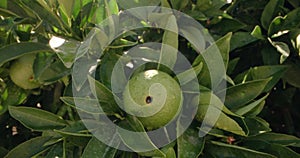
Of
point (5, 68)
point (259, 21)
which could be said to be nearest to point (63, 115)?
point (5, 68)

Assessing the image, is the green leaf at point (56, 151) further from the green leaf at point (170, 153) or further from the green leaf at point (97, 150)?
the green leaf at point (170, 153)

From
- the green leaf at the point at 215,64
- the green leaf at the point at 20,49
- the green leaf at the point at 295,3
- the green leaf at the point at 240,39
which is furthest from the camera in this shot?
the green leaf at the point at 295,3

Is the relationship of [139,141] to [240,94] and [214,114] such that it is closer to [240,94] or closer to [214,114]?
[214,114]

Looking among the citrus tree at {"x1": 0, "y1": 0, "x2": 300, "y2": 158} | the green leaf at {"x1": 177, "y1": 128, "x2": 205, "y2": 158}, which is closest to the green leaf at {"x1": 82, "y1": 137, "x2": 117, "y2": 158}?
the citrus tree at {"x1": 0, "y1": 0, "x2": 300, "y2": 158}

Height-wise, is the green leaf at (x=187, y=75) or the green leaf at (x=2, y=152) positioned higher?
the green leaf at (x=187, y=75)

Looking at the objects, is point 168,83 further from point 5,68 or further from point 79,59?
point 5,68

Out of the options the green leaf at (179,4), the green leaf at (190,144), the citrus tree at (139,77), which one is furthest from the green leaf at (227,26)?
the green leaf at (190,144)

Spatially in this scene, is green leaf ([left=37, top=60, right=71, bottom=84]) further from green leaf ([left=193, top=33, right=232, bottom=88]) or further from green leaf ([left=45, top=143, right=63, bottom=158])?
green leaf ([left=193, top=33, right=232, bottom=88])

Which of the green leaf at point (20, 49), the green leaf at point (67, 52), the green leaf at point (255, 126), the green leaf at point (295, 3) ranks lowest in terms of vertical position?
the green leaf at point (255, 126)
